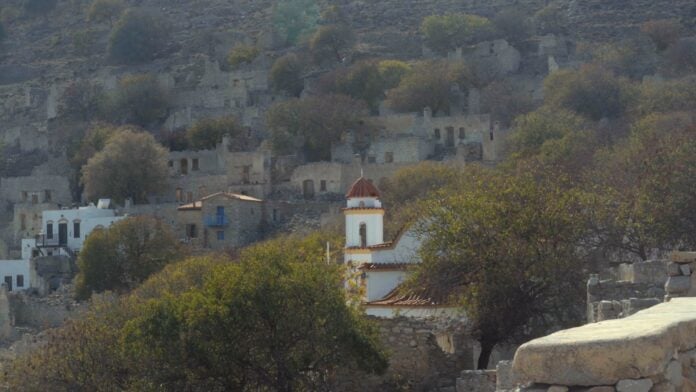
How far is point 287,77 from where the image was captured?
302 ft

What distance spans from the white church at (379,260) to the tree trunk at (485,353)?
5.78 feet

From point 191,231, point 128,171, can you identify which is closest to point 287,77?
point 128,171

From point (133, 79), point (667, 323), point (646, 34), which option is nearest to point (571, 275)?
point (667, 323)

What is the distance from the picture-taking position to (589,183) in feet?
140

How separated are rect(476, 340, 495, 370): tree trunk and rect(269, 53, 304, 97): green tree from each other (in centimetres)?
6485

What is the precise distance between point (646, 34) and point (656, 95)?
1713 centimetres

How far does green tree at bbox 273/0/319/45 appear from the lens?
104 meters

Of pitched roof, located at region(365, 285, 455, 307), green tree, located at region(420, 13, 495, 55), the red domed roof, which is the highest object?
green tree, located at region(420, 13, 495, 55)

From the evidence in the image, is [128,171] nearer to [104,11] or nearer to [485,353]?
[104,11]

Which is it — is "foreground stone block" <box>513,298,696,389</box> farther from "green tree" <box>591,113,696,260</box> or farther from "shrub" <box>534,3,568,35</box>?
"shrub" <box>534,3,568,35</box>

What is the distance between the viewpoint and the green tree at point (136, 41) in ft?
348

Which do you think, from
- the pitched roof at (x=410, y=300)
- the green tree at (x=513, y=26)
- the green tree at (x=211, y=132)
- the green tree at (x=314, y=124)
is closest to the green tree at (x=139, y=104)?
the green tree at (x=211, y=132)

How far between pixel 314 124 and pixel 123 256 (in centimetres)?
1806

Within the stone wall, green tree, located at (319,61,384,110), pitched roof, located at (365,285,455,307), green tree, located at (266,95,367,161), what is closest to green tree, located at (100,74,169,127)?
green tree, located at (319,61,384,110)
